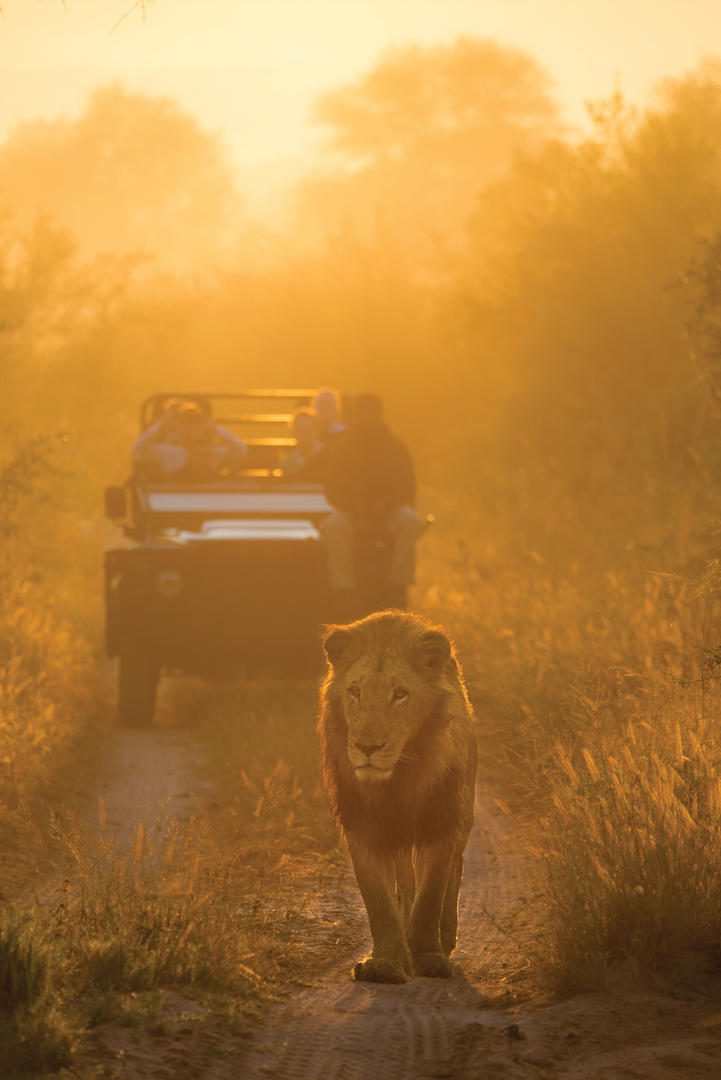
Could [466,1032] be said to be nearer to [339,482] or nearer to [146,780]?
[146,780]

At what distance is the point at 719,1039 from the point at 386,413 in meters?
22.1

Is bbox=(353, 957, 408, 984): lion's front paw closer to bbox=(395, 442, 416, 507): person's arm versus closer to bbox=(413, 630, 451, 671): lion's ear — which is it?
bbox=(413, 630, 451, 671): lion's ear

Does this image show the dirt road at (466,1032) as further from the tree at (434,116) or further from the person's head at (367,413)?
the tree at (434,116)

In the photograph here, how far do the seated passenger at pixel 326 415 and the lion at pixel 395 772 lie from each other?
6.86 meters

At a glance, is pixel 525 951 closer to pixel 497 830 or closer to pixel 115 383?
pixel 497 830

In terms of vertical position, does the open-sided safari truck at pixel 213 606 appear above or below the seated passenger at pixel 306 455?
below

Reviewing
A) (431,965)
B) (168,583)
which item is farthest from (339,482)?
(431,965)

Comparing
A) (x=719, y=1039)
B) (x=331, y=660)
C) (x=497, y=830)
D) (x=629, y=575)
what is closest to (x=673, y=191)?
(x=629, y=575)

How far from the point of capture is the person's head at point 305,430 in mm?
12875

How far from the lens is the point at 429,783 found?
5754 mm

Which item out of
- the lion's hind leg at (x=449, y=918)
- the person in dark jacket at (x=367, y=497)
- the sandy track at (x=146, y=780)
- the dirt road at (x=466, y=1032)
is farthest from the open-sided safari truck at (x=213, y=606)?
the lion's hind leg at (x=449, y=918)

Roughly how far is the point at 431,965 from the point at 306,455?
7525 mm

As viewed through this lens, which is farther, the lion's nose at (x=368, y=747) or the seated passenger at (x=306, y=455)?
the seated passenger at (x=306, y=455)

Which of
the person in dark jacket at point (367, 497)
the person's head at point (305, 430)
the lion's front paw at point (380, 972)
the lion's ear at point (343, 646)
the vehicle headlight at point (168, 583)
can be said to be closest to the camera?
the lion's front paw at point (380, 972)
